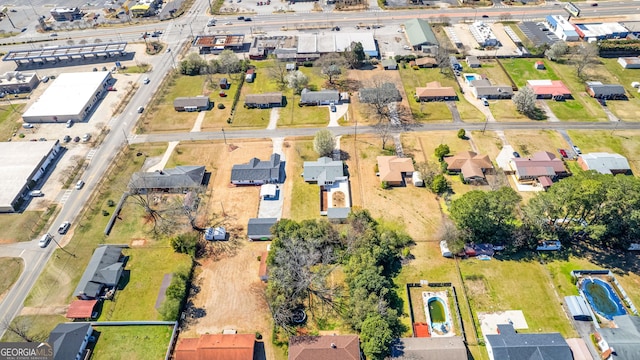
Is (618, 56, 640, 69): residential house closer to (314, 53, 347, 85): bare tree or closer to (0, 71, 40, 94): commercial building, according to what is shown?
(314, 53, 347, 85): bare tree

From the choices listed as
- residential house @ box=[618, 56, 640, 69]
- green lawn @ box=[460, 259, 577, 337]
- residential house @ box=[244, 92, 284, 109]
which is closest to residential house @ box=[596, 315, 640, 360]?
green lawn @ box=[460, 259, 577, 337]

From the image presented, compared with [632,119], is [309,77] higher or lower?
higher

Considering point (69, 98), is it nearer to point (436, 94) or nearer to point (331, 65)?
point (331, 65)

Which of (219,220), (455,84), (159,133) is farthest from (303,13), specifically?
(219,220)

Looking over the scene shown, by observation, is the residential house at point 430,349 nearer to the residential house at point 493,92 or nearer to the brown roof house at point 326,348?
the brown roof house at point 326,348

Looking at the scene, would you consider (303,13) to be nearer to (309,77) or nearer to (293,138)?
(309,77)

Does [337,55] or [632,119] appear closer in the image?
[632,119]
